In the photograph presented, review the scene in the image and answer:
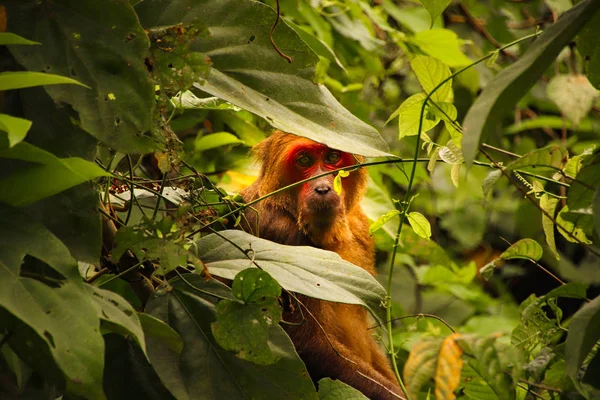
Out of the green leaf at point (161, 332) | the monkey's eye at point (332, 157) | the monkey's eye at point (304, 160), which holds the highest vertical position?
the green leaf at point (161, 332)

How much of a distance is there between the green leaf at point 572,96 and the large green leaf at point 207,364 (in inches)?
117

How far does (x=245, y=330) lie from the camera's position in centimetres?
164

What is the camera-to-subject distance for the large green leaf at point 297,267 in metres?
1.77

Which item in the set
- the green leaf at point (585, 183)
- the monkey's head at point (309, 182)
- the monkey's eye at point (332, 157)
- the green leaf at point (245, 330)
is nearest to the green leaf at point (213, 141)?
the monkey's head at point (309, 182)

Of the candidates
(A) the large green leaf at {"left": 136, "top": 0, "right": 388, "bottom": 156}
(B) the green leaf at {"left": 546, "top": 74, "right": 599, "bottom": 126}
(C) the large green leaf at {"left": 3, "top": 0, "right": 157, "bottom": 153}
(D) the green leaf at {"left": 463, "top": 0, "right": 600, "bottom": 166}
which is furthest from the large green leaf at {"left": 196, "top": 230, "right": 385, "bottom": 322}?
(B) the green leaf at {"left": 546, "top": 74, "right": 599, "bottom": 126}

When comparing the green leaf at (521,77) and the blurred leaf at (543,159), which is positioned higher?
the green leaf at (521,77)

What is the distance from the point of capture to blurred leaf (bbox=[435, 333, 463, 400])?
1.41 m

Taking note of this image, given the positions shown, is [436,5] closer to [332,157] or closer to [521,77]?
[521,77]

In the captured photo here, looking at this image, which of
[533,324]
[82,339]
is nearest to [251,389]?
[82,339]

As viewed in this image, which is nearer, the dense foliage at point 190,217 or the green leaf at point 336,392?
the dense foliage at point 190,217

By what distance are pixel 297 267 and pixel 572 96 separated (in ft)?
9.67

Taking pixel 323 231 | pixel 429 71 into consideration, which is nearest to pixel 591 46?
pixel 429 71

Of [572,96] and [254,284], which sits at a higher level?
[254,284]

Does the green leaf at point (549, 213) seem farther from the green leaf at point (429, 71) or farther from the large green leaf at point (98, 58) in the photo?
the large green leaf at point (98, 58)
